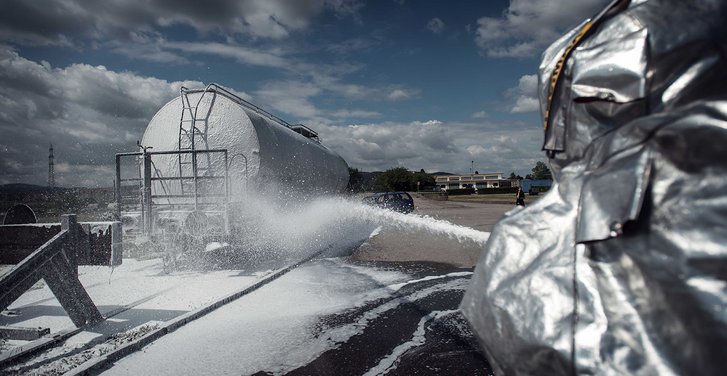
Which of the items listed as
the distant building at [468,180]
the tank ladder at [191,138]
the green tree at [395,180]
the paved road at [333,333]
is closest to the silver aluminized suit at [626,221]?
the paved road at [333,333]

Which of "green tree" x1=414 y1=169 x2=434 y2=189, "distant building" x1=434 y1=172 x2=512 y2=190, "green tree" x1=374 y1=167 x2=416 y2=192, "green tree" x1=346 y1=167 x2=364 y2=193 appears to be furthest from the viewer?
"distant building" x1=434 y1=172 x2=512 y2=190

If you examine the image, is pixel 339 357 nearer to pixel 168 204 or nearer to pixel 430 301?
pixel 430 301

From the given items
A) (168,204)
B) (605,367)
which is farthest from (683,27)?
(168,204)

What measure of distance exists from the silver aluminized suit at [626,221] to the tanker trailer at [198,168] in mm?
7378

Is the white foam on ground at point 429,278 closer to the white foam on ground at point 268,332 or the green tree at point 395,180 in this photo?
the white foam on ground at point 268,332

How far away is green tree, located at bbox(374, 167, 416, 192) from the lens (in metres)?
111

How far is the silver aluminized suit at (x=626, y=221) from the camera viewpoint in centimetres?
105

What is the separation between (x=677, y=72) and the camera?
1.25 metres

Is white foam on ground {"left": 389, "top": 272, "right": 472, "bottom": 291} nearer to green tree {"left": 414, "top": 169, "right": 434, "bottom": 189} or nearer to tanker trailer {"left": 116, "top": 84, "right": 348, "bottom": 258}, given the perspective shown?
tanker trailer {"left": 116, "top": 84, "right": 348, "bottom": 258}

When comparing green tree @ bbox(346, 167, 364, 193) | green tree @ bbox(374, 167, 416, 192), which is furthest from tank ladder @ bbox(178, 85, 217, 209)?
green tree @ bbox(374, 167, 416, 192)

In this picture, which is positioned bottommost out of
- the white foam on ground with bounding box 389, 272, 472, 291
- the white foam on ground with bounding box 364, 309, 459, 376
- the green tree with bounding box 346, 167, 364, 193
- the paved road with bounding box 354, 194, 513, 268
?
the paved road with bounding box 354, 194, 513, 268

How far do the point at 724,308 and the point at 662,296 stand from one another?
A: 126mm

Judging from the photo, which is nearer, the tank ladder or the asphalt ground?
the asphalt ground

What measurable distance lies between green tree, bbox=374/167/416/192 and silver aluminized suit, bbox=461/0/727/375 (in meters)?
106
